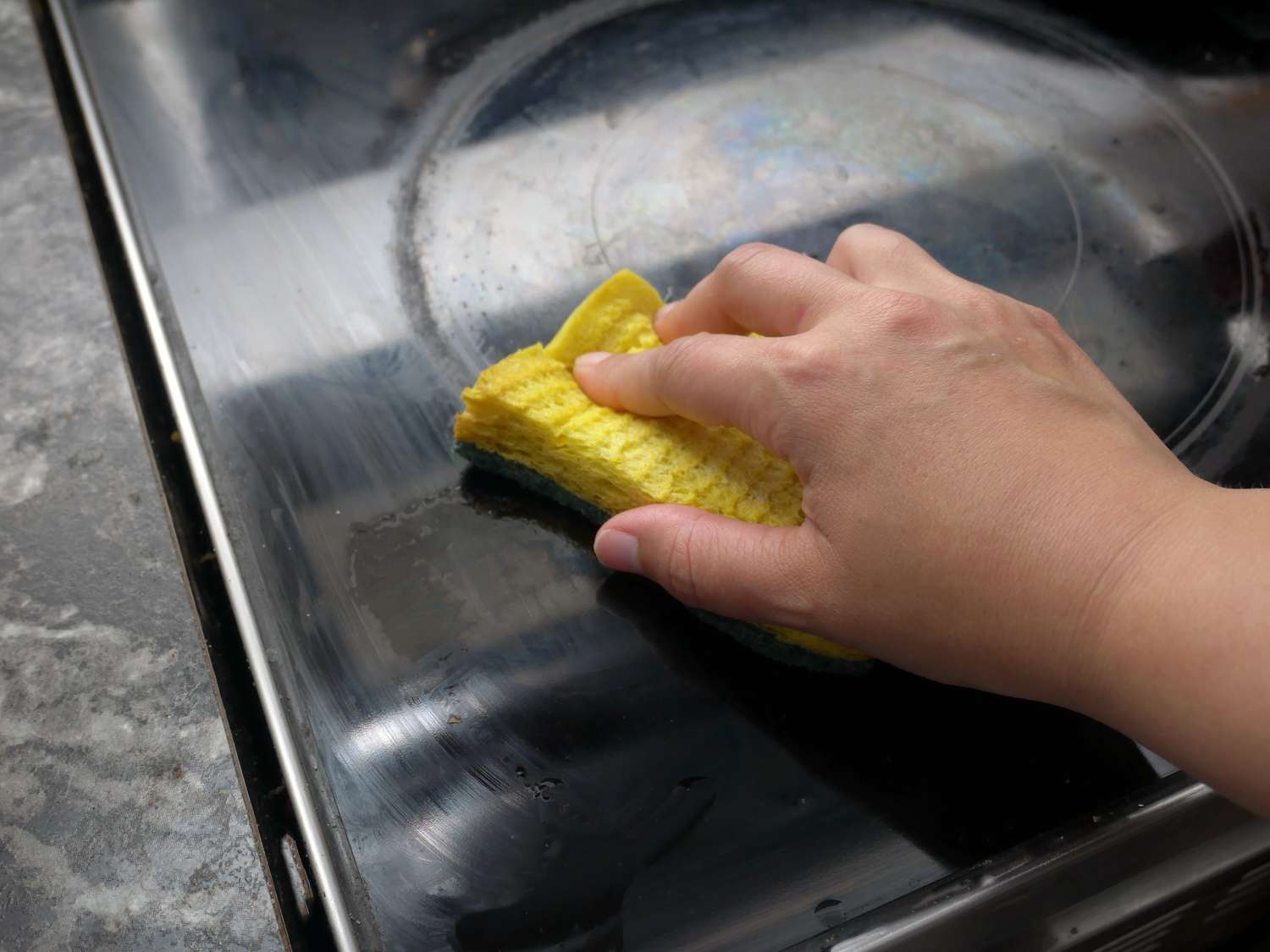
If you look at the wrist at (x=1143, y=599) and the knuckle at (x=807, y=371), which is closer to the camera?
the wrist at (x=1143, y=599)

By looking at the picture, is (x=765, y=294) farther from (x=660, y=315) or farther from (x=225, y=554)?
(x=225, y=554)

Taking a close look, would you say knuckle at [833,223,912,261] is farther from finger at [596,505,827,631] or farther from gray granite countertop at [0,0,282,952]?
gray granite countertop at [0,0,282,952]

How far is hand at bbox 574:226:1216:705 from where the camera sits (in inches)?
28.6

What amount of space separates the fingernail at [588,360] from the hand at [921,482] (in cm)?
7

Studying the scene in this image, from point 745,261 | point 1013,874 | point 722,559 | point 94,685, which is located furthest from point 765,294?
point 94,685

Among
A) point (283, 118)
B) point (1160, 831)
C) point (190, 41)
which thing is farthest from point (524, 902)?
point (190, 41)

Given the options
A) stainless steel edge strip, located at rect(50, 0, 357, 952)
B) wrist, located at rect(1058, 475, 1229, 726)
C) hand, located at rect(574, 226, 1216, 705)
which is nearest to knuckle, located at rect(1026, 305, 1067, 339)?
hand, located at rect(574, 226, 1216, 705)

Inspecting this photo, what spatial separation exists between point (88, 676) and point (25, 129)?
740mm

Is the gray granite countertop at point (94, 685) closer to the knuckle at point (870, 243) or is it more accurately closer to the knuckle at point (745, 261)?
the knuckle at point (745, 261)

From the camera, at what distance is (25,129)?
120 centimetres

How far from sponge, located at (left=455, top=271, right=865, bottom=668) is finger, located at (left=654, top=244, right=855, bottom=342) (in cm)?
8

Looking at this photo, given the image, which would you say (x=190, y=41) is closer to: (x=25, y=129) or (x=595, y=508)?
(x=25, y=129)

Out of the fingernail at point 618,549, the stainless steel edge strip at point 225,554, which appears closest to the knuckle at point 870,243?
the fingernail at point 618,549

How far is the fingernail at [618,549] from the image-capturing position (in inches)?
34.3
